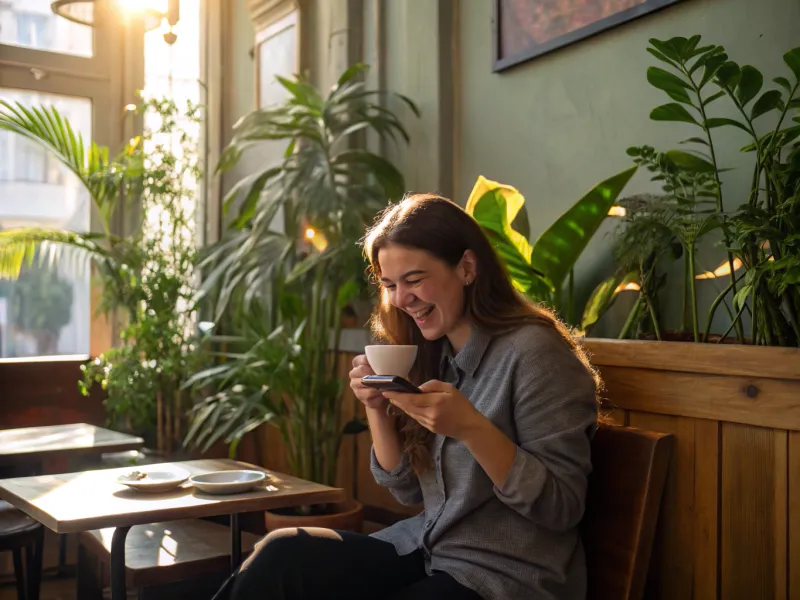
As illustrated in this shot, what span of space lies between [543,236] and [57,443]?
1.85 meters

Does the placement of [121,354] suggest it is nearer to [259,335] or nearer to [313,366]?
[259,335]

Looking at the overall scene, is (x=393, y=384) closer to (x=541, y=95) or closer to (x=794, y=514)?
Result: (x=794, y=514)

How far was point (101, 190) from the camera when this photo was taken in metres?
4.40

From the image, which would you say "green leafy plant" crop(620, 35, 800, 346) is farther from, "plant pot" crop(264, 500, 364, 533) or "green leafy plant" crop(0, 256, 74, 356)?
"green leafy plant" crop(0, 256, 74, 356)

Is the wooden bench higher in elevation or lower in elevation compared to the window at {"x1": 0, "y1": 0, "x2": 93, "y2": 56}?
lower

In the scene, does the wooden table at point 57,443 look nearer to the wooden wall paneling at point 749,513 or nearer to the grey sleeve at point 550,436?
the grey sleeve at point 550,436

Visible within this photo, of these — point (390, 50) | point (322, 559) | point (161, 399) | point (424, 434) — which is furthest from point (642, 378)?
point (161, 399)

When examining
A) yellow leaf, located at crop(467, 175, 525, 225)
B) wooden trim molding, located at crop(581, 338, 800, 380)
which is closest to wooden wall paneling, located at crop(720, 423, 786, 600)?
wooden trim molding, located at crop(581, 338, 800, 380)

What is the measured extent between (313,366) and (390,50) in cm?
136

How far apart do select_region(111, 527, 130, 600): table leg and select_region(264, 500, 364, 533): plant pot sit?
1.17m

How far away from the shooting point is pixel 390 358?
180cm

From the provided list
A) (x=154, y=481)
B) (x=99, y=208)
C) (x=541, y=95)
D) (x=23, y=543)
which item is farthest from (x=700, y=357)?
(x=99, y=208)

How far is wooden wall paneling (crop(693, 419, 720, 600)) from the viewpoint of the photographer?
178 cm

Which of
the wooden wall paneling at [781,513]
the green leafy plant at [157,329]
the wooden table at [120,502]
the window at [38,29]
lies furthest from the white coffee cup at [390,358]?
the window at [38,29]
